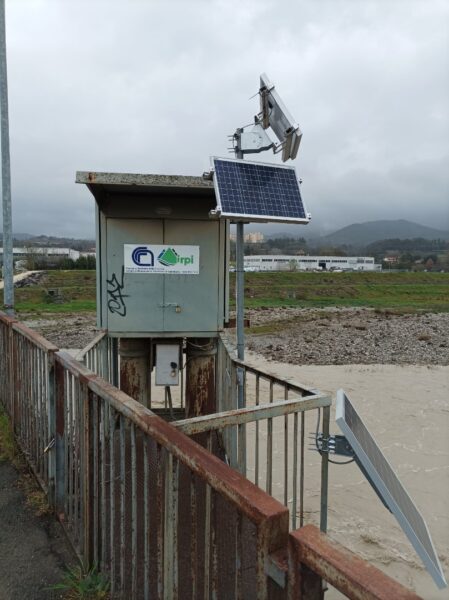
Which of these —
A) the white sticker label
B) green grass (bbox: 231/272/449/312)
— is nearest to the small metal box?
the white sticker label

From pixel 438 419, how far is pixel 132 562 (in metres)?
8.72

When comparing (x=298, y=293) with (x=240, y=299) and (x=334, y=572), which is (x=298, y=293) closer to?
(x=240, y=299)

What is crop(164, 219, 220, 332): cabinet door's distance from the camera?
5.65 metres

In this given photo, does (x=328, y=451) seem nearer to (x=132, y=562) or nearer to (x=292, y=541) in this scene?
(x=132, y=562)

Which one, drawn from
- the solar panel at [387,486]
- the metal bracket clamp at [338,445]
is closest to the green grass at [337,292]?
the metal bracket clamp at [338,445]

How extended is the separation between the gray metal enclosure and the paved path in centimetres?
234

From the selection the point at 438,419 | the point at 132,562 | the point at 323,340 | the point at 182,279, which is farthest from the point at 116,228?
the point at 323,340

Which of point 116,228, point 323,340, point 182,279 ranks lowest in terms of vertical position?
point 323,340

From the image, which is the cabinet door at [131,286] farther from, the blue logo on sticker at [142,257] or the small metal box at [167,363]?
the small metal box at [167,363]

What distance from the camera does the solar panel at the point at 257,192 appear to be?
156 inches

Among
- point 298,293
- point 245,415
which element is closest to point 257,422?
point 245,415

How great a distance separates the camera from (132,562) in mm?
2393

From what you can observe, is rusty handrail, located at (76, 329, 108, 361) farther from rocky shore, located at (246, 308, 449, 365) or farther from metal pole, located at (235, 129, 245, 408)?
rocky shore, located at (246, 308, 449, 365)

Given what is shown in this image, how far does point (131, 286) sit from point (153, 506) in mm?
3511
